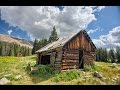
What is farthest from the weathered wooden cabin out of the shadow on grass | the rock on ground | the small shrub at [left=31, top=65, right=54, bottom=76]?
the rock on ground

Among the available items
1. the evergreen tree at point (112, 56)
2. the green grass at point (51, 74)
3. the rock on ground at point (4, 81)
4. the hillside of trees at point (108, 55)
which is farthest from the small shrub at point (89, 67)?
the rock on ground at point (4, 81)

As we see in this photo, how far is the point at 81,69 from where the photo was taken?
47.5 feet

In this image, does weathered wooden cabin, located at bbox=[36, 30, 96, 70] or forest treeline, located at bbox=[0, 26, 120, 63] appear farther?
weathered wooden cabin, located at bbox=[36, 30, 96, 70]

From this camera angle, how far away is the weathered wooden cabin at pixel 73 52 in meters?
14.2

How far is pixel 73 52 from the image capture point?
14.6m

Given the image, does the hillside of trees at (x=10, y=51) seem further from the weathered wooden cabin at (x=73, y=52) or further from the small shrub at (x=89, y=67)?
the small shrub at (x=89, y=67)

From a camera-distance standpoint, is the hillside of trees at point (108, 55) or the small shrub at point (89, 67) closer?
the hillside of trees at point (108, 55)

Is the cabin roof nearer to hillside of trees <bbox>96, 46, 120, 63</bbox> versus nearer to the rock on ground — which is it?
hillside of trees <bbox>96, 46, 120, 63</bbox>

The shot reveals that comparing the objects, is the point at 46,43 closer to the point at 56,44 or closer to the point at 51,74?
the point at 56,44

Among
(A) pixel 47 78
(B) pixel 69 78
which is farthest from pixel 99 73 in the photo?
(A) pixel 47 78

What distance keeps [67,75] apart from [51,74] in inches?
45.1

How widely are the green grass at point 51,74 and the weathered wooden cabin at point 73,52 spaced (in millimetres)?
478

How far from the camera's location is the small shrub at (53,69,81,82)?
12.7m

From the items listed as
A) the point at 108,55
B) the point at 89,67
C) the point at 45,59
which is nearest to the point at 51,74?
the point at 89,67
